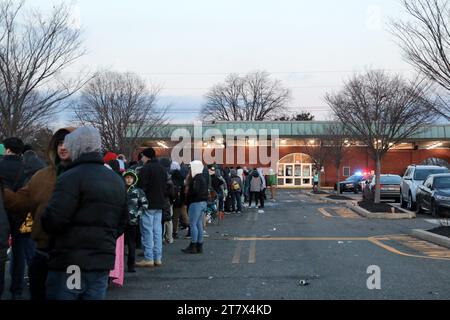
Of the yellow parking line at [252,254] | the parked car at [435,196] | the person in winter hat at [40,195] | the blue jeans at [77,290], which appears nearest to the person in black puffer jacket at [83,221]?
the blue jeans at [77,290]

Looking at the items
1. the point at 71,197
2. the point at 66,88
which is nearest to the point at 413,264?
the point at 71,197

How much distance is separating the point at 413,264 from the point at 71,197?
7479 millimetres

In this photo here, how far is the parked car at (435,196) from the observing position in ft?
63.4

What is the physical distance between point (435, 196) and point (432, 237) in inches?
267

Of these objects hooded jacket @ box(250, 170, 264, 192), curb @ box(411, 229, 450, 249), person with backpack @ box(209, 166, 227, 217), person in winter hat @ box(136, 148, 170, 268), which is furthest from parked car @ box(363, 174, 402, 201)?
person in winter hat @ box(136, 148, 170, 268)

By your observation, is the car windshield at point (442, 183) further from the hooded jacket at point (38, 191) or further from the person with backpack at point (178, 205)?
the hooded jacket at point (38, 191)

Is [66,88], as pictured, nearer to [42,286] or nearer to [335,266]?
[335,266]

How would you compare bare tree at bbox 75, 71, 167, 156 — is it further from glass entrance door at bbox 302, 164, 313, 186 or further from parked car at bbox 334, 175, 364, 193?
A: glass entrance door at bbox 302, 164, 313, 186

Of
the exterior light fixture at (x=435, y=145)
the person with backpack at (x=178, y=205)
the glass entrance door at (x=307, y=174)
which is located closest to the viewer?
the person with backpack at (x=178, y=205)

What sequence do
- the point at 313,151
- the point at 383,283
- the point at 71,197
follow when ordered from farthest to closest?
the point at 313,151 < the point at 383,283 < the point at 71,197

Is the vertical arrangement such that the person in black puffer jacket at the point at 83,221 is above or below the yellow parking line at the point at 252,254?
above

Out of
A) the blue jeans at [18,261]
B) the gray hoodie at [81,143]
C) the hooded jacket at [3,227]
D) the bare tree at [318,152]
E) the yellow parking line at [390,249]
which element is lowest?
the yellow parking line at [390,249]

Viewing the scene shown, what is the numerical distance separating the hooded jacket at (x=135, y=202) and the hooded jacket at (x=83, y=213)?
5.03 metres
